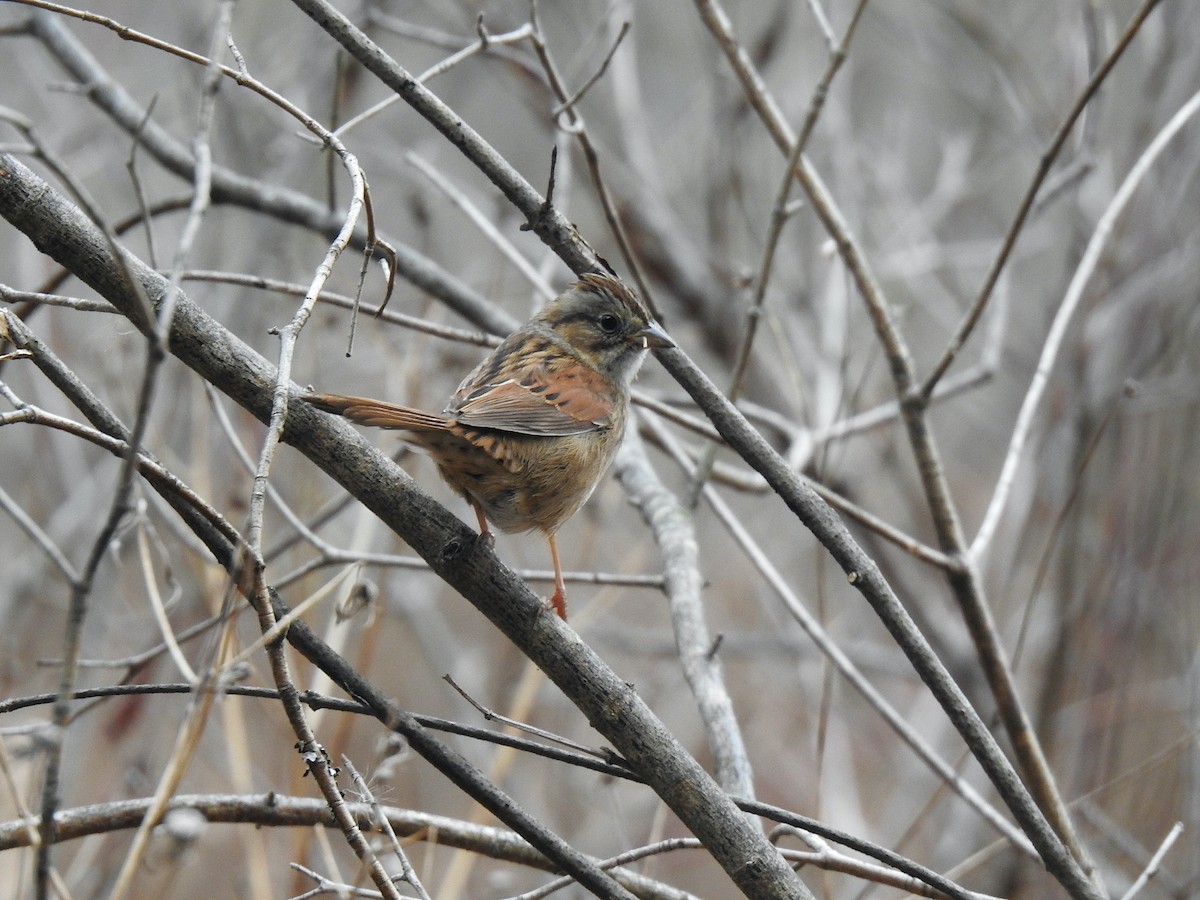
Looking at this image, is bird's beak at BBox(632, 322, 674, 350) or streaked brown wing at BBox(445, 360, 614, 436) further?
streaked brown wing at BBox(445, 360, 614, 436)

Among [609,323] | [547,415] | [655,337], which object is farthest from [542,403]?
[609,323]

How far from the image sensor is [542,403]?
303 cm

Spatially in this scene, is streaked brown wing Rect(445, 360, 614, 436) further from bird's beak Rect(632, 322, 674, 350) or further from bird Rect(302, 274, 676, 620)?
bird's beak Rect(632, 322, 674, 350)

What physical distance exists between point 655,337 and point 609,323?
0.86 m

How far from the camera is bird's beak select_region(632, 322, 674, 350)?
2.51 meters

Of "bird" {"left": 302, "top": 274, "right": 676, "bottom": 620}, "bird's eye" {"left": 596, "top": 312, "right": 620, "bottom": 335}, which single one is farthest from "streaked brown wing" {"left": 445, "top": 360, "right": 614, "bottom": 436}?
"bird's eye" {"left": 596, "top": 312, "right": 620, "bottom": 335}

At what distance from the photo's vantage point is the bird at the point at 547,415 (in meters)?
2.76

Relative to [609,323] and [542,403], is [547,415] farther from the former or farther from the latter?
[609,323]

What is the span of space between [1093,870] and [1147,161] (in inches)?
77.6

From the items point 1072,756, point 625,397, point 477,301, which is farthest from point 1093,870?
point 1072,756

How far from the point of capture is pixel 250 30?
5.44 meters

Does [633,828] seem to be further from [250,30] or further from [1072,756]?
[250,30]

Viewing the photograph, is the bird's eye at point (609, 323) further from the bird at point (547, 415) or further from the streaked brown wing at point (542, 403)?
the streaked brown wing at point (542, 403)

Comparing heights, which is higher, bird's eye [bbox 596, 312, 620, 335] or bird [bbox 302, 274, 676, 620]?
bird's eye [bbox 596, 312, 620, 335]
